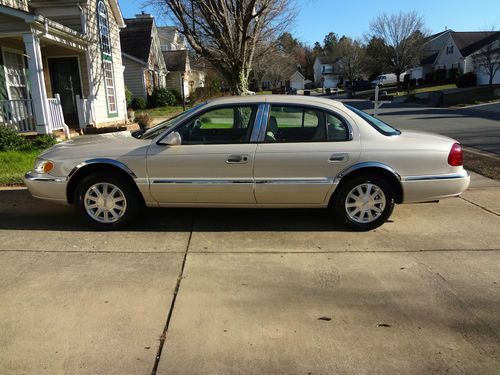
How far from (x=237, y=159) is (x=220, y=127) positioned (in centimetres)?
56

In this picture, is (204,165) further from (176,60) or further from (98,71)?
(176,60)

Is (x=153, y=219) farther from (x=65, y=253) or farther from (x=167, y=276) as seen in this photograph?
(x=167, y=276)

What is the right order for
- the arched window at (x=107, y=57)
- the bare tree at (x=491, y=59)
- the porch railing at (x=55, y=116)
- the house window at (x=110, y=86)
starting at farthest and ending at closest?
1. the bare tree at (x=491, y=59)
2. the house window at (x=110, y=86)
3. the arched window at (x=107, y=57)
4. the porch railing at (x=55, y=116)

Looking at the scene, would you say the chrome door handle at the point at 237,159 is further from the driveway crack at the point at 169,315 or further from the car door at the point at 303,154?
the driveway crack at the point at 169,315

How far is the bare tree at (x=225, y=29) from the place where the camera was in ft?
43.6

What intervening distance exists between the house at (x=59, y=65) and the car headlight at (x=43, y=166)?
664cm

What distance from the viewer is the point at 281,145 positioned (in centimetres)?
522

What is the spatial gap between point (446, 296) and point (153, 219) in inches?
142

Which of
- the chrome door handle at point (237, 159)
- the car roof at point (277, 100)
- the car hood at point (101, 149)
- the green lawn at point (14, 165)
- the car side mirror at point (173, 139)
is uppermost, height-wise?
the car roof at point (277, 100)

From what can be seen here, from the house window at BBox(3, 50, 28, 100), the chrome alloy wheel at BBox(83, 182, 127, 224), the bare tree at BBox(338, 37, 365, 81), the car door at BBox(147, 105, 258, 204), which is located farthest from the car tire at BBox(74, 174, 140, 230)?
the bare tree at BBox(338, 37, 365, 81)

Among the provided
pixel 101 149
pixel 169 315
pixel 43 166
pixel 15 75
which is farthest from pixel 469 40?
pixel 169 315

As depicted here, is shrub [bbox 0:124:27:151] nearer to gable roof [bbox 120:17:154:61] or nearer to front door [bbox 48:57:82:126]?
front door [bbox 48:57:82:126]

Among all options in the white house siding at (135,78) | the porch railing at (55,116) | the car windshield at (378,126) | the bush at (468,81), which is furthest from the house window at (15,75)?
the bush at (468,81)

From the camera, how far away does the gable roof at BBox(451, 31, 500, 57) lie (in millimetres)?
51188
